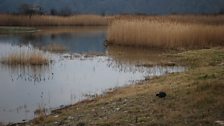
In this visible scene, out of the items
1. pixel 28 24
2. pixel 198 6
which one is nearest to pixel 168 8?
pixel 198 6

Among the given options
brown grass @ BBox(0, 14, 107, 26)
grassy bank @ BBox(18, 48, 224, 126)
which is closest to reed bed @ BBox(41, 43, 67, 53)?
grassy bank @ BBox(18, 48, 224, 126)

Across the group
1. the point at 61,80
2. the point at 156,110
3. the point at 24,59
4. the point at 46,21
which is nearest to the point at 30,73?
the point at 61,80

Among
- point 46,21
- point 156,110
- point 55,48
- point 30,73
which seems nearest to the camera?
point 156,110

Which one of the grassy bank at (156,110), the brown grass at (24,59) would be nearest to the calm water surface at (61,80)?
the brown grass at (24,59)

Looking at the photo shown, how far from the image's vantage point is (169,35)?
28.7 meters

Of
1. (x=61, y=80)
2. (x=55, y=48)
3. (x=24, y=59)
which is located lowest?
(x=61, y=80)

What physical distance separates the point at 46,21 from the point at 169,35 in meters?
31.1

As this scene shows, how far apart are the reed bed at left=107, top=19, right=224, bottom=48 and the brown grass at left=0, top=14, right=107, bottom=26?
27969 millimetres

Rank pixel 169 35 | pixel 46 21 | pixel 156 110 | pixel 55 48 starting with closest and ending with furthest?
pixel 156 110, pixel 55 48, pixel 169 35, pixel 46 21

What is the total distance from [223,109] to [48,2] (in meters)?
130

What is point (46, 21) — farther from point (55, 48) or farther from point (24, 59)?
point (24, 59)

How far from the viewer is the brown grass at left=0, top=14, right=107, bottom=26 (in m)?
54.6

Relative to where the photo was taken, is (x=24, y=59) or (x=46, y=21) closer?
(x=24, y=59)

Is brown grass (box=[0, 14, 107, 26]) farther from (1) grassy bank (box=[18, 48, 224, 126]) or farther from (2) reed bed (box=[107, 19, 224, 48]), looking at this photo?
(1) grassy bank (box=[18, 48, 224, 126])
